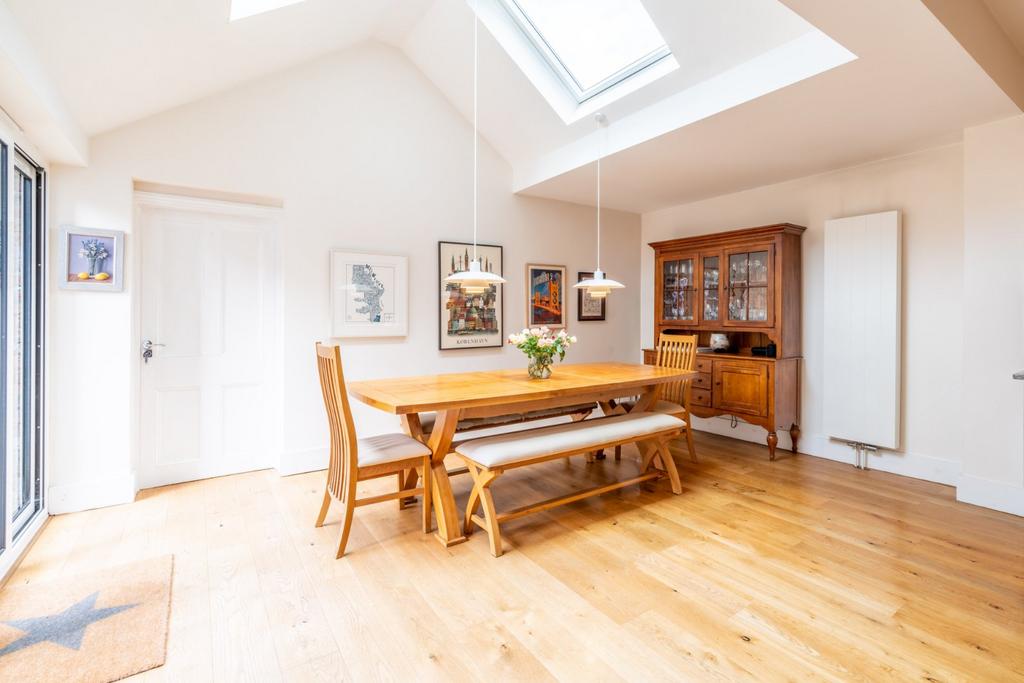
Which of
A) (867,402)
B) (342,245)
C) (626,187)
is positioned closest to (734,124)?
(626,187)

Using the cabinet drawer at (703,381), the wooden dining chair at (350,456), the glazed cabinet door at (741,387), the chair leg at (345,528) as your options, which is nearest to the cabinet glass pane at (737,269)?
the glazed cabinet door at (741,387)

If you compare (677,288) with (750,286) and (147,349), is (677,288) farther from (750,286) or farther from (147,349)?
(147,349)

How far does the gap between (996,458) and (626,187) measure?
329 centimetres

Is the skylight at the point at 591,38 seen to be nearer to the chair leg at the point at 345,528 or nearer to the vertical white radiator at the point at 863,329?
the vertical white radiator at the point at 863,329

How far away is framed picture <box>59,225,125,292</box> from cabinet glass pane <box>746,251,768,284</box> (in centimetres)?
469

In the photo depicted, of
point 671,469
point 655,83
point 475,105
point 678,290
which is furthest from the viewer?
point 678,290

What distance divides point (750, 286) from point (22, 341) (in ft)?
16.6

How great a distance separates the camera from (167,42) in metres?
2.54

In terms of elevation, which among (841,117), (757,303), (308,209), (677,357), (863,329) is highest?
(841,117)

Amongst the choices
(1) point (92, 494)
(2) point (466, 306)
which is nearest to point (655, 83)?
(2) point (466, 306)

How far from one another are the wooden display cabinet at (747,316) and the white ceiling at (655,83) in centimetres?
59

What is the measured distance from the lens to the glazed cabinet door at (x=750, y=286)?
4.19 m

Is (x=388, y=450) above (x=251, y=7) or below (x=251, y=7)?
below

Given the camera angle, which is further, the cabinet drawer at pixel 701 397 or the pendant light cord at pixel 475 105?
the cabinet drawer at pixel 701 397
